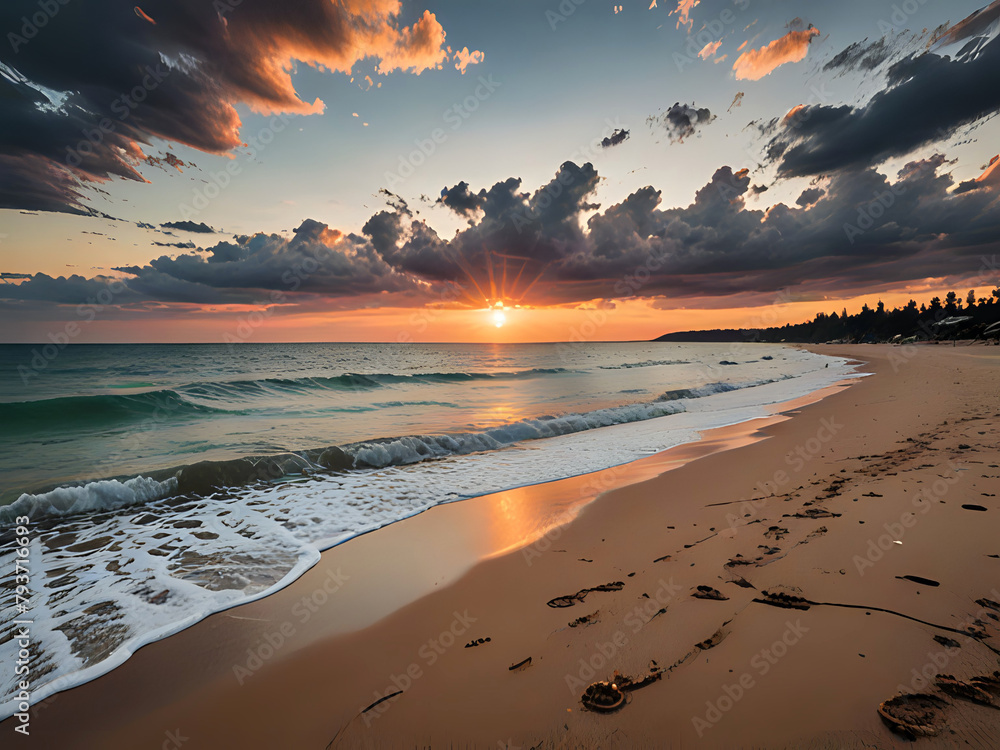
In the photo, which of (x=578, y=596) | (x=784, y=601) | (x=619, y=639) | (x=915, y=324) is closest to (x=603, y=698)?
A: (x=619, y=639)

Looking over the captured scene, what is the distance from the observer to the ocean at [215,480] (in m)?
3.60

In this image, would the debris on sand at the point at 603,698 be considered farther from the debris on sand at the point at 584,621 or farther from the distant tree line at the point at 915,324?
the distant tree line at the point at 915,324

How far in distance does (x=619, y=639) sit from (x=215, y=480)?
789 centimetres

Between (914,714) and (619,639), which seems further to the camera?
(619,639)

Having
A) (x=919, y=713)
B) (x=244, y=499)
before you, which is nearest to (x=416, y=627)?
(x=919, y=713)

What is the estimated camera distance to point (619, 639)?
8.36 feet

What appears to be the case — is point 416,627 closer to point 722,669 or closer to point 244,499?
point 722,669

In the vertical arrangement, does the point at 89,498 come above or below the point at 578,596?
above

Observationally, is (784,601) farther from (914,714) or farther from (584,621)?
(584,621)

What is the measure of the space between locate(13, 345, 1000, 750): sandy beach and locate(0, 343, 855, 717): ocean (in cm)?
73

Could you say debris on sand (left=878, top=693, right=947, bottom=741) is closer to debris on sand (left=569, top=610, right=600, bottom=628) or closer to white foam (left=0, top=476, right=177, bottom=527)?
debris on sand (left=569, top=610, right=600, bottom=628)

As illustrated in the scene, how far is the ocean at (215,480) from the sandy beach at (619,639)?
73cm

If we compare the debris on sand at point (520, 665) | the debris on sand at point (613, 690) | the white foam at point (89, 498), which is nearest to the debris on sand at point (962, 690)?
the debris on sand at point (613, 690)

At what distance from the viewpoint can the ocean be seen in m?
3.60
